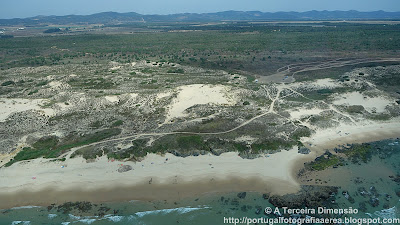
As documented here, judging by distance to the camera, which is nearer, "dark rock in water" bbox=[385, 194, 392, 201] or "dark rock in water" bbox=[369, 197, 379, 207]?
"dark rock in water" bbox=[369, 197, 379, 207]

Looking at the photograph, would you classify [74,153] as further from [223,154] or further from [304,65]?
[304,65]

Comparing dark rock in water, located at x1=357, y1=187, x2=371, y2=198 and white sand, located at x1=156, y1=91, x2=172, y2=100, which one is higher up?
white sand, located at x1=156, y1=91, x2=172, y2=100

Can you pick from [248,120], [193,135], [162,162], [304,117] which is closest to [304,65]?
[304,117]

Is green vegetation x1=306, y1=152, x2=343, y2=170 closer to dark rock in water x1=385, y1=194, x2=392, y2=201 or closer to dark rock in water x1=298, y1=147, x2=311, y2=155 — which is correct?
dark rock in water x1=298, y1=147, x2=311, y2=155

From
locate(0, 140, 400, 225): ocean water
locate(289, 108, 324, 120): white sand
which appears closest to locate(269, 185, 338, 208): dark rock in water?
locate(0, 140, 400, 225): ocean water

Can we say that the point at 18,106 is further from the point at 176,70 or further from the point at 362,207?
the point at 362,207

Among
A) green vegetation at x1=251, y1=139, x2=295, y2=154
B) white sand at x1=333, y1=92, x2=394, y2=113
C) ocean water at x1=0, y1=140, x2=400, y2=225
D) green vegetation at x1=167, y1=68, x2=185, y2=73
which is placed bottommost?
ocean water at x1=0, y1=140, x2=400, y2=225

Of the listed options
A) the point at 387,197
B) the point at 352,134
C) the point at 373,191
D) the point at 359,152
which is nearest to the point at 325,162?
the point at 373,191
